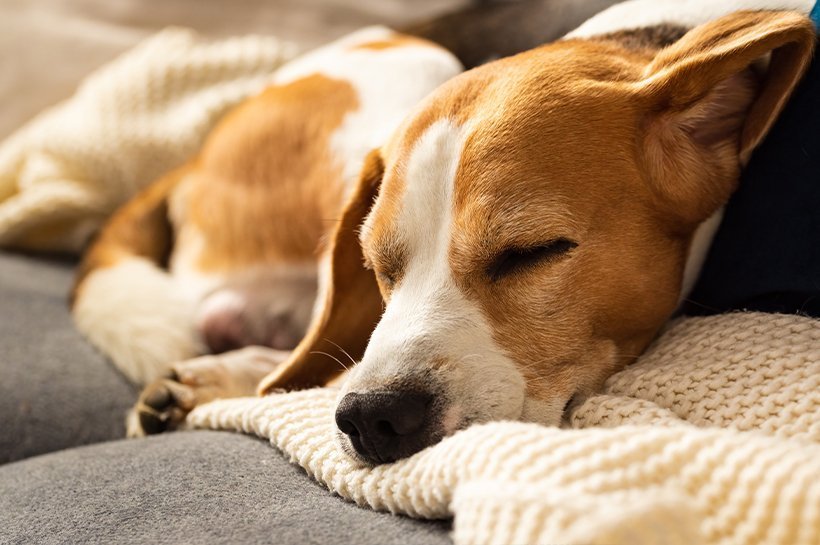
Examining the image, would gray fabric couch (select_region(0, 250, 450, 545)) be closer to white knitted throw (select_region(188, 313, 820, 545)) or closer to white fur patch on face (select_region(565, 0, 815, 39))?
white knitted throw (select_region(188, 313, 820, 545))

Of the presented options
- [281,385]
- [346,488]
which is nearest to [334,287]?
[281,385]

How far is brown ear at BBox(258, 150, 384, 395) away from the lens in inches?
56.7

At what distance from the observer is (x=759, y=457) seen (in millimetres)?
763

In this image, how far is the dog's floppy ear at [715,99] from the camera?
3.67ft

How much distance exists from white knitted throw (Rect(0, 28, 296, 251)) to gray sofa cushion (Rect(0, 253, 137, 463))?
1.60 feet

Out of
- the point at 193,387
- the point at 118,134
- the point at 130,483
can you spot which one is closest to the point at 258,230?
the point at 193,387

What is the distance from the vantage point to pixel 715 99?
3.97ft

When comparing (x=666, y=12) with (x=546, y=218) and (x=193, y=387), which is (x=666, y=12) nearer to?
(x=546, y=218)

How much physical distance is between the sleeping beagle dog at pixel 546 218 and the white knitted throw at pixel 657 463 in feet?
0.28

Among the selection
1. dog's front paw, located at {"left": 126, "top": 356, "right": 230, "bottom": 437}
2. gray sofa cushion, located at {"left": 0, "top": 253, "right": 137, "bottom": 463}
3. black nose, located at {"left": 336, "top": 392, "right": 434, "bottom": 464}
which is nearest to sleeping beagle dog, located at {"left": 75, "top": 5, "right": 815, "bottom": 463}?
black nose, located at {"left": 336, "top": 392, "right": 434, "bottom": 464}

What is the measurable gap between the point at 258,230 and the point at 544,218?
41.9 inches

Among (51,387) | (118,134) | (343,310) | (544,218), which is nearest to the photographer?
(544,218)

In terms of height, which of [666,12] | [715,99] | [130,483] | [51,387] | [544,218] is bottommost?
[51,387]

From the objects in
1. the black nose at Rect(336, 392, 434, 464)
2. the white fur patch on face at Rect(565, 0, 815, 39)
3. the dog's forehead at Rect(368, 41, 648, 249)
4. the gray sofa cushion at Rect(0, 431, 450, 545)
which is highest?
the white fur patch on face at Rect(565, 0, 815, 39)
